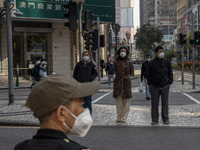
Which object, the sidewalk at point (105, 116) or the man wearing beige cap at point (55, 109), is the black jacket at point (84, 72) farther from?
the man wearing beige cap at point (55, 109)

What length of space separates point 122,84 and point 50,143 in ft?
25.1

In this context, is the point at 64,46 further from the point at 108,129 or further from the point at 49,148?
the point at 49,148

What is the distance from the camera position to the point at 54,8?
3091cm

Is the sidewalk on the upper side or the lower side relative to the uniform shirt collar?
lower

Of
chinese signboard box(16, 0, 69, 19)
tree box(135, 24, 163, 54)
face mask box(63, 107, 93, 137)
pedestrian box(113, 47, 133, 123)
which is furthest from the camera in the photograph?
tree box(135, 24, 163, 54)

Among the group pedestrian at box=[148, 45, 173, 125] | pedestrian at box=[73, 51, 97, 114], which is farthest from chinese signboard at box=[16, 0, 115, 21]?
pedestrian at box=[148, 45, 173, 125]

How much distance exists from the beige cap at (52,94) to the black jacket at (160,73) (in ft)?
23.2

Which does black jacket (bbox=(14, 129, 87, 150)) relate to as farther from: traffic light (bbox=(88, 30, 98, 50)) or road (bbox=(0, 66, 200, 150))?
traffic light (bbox=(88, 30, 98, 50))

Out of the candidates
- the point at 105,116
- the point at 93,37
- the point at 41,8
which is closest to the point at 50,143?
the point at 105,116

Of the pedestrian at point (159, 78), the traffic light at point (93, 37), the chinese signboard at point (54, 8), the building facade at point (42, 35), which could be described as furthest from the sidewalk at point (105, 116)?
the building facade at point (42, 35)

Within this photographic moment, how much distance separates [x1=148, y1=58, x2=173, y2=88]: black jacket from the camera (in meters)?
8.95

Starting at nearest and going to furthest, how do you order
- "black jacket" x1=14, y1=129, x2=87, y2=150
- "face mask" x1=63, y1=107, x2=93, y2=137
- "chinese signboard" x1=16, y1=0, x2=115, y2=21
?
"black jacket" x1=14, y1=129, x2=87, y2=150 → "face mask" x1=63, y1=107, x2=93, y2=137 → "chinese signboard" x1=16, y1=0, x2=115, y2=21

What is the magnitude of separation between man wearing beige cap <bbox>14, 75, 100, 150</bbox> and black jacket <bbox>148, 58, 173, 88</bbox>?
274 inches

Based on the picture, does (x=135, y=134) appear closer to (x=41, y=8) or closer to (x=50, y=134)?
(x=50, y=134)
